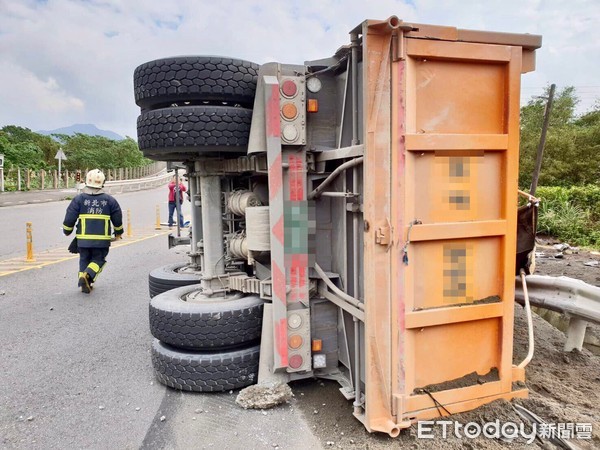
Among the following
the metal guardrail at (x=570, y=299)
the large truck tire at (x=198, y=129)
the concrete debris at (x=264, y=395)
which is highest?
the large truck tire at (x=198, y=129)

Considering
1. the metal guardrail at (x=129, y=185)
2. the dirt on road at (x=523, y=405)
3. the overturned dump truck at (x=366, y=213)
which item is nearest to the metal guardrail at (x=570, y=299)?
the dirt on road at (x=523, y=405)

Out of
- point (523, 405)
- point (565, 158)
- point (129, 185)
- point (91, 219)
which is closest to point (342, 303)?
point (523, 405)

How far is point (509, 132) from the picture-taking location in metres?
2.75

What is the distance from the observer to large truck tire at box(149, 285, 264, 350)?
328 cm

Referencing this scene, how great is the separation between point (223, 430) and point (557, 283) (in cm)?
276

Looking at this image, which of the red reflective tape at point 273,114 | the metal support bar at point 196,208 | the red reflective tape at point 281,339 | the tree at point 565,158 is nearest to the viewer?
the red reflective tape at point 273,114

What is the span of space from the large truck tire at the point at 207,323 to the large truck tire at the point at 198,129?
A: 119 centimetres

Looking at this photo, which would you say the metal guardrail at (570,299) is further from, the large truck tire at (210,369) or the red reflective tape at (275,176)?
the large truck tire at (210,369)

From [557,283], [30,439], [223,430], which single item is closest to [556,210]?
[557,283]

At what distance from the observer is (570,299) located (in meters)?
3.46

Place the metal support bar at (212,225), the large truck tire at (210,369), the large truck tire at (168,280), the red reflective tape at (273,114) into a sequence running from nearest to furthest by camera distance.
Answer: the red reflective tape at (273,114)
the large truck tire at (210,369)
the metal support bar at (212,225)
the large truck tire at (168,280)

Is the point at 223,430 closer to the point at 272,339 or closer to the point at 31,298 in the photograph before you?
the point at 272,339

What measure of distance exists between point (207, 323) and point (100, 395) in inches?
40.4

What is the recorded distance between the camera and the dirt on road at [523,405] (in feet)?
8.42
